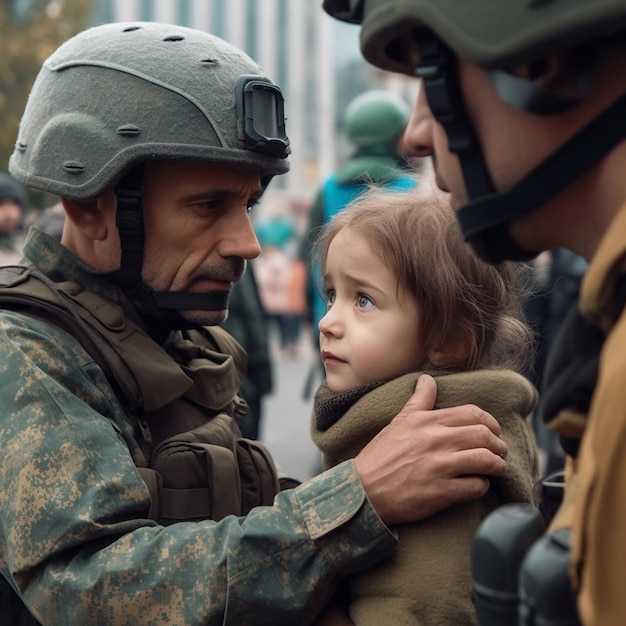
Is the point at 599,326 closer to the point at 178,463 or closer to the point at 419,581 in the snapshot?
the point at 419,581

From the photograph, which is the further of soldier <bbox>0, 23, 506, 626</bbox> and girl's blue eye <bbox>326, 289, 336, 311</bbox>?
girl's blue eye <bbox>326, 289, 336, 311</bbox>

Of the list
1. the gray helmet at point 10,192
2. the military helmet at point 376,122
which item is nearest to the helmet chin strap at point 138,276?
the military helmet at point 376,122

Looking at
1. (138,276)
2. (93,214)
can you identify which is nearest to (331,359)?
(138,276)

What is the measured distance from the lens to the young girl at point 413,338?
2.23 metres

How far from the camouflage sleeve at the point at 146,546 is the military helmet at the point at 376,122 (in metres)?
3.85

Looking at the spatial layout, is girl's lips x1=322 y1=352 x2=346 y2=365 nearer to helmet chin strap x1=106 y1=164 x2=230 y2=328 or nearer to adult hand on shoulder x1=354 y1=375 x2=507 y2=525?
adult hand on shoulder x1=354 y1=375 x2=507 y2=525

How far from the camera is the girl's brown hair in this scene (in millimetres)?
2334

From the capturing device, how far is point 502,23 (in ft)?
4.62

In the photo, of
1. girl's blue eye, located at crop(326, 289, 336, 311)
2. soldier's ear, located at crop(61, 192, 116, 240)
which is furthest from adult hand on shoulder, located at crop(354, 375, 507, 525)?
soldier's ear, located at crop(61, 192, 116, 240)

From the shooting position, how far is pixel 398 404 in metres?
2.23

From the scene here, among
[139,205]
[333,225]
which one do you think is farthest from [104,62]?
[333,225]

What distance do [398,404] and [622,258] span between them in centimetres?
100

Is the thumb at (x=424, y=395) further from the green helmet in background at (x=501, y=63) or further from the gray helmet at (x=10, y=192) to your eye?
the gray helmet at (x=10, y=192)

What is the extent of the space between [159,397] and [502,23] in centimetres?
133
